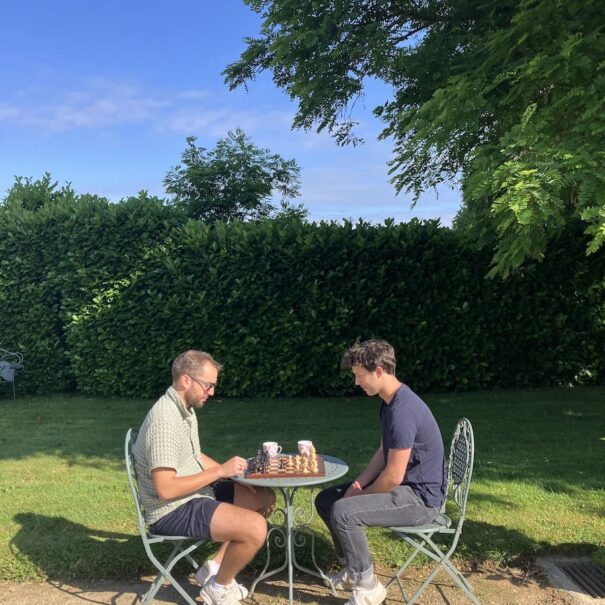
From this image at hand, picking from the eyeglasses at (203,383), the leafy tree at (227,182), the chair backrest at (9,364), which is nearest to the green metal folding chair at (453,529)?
the eyeglasses at (203,383)

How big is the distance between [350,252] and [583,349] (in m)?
4.30

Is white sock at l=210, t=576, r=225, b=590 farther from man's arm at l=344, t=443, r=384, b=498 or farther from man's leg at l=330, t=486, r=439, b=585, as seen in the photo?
man's arm at l=344, t=443, r=384, b=498

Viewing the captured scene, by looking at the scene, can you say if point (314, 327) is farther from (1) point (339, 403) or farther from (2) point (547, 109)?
(2) point (547, 109)

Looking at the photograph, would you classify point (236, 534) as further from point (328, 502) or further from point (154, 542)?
point (328, 502)

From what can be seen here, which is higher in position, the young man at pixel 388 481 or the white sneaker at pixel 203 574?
the young man at pixel 388 481

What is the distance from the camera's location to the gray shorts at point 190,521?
3.14 metres

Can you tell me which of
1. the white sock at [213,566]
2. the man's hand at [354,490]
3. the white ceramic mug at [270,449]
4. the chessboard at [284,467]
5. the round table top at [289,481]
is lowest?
the white sock at [213,566]

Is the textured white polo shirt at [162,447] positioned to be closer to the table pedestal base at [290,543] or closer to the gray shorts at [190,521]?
the gray shorts at [190,521]

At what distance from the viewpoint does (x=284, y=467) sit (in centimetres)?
341

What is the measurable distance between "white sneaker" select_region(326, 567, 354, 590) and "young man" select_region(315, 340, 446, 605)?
12mm

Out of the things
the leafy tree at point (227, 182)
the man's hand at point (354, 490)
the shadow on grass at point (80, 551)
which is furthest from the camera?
the leafy tree at point (227, 182)

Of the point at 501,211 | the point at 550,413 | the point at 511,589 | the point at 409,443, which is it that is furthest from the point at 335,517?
the point at 550,413

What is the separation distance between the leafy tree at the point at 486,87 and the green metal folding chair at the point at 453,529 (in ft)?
5.26

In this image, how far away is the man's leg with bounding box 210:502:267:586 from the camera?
313 centimetres
